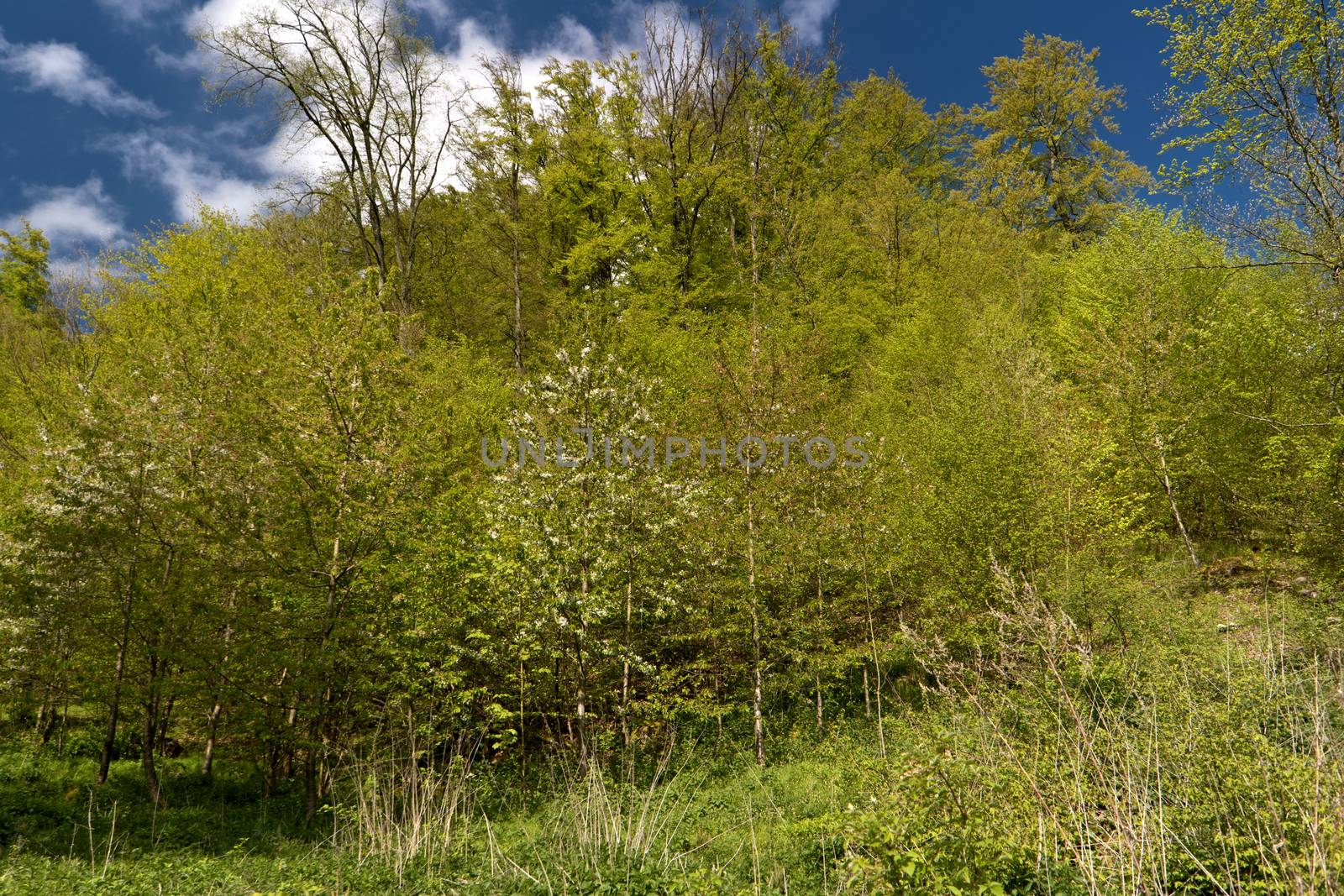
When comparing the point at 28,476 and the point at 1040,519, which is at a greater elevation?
the point at 28,476

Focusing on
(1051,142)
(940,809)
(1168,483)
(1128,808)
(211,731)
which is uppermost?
(1051,142)

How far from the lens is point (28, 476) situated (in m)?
12.1

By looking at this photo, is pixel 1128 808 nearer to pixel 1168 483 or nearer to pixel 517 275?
pixel 1168 483

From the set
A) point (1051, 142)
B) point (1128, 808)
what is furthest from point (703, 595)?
point (1051, 142)

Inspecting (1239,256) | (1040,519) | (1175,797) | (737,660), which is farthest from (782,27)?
(1175,797)

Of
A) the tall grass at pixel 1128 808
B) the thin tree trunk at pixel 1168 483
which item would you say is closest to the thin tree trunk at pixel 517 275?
the thin tree trunk at pixel 1168 483

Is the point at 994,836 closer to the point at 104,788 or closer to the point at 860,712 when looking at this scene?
the point at 860,712

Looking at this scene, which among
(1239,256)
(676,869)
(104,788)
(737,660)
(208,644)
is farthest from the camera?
(1239,256)

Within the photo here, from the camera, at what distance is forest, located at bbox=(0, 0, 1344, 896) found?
5262mm

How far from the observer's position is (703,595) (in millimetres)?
11000

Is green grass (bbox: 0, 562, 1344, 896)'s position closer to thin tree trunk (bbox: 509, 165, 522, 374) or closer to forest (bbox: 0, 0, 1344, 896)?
forest (bbox: 0, 0, 1344, 896)

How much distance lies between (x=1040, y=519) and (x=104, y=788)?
14.6 m

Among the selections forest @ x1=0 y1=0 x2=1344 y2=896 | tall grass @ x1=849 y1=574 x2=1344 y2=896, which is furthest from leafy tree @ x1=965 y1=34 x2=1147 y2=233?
tall grass @ x1=849 y1=574 x2=1344 y2=896

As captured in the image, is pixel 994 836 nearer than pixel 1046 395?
Yes
